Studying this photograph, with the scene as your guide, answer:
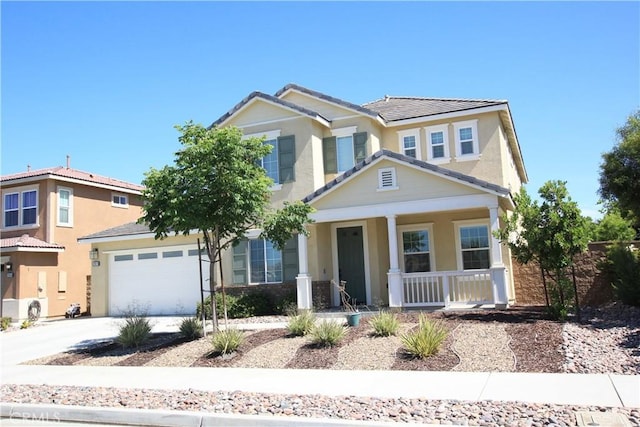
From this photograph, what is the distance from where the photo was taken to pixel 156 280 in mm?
20922

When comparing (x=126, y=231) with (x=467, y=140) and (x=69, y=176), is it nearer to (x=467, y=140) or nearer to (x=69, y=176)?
(x=69, y=176)

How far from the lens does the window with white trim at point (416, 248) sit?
58.7ft

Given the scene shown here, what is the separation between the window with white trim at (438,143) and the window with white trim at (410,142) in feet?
1.35

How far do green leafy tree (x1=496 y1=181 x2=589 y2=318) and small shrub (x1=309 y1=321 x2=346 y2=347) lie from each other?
16.4ft

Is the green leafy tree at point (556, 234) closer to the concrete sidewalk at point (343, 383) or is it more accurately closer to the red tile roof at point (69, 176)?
the concrete sidewalk at point (343, 383)

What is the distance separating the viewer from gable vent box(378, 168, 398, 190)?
16.2 meters

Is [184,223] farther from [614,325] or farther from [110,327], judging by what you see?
[614,325]

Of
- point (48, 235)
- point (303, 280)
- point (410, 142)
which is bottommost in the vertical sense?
point (303, 280)

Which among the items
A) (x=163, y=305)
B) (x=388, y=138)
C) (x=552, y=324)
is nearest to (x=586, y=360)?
(x=552, y=324)

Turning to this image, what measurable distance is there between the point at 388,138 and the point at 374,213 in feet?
14.1

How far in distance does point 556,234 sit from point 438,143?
7128mm

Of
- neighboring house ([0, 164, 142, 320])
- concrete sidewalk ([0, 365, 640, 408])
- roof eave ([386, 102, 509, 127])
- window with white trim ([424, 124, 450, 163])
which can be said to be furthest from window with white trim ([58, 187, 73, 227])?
window with white trim ([424, 124, 450, 163])

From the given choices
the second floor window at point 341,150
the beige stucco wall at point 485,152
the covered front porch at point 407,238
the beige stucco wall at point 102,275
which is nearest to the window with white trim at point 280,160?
the second floor window at point 341,150

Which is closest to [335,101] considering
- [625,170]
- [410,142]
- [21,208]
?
[410,142]
